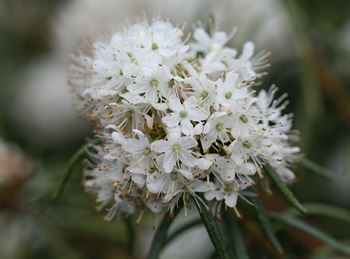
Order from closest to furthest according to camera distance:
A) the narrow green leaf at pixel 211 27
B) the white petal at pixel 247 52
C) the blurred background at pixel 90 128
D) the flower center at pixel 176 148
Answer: the flower center at pixel 176 148 → the white petal at pixel 247 52 → the narrow green leaf at pixel 211 27 → the blurred background at pixel 90 128

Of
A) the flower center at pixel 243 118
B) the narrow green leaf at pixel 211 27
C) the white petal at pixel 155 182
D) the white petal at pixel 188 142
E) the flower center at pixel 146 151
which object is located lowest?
the white petal at pixel 155 182

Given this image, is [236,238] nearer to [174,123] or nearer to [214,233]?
[214,233]

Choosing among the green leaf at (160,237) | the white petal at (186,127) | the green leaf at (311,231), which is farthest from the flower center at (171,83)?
the green leaf at (311,231)

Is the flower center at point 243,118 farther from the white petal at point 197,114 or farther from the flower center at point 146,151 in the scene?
the flower center at point 146,151

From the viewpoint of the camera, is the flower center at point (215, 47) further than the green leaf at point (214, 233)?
Yes

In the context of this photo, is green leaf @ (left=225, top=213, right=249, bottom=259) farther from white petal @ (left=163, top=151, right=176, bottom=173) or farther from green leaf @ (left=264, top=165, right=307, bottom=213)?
white petal @ (left=163, top=151, right=176, bottom=173)
